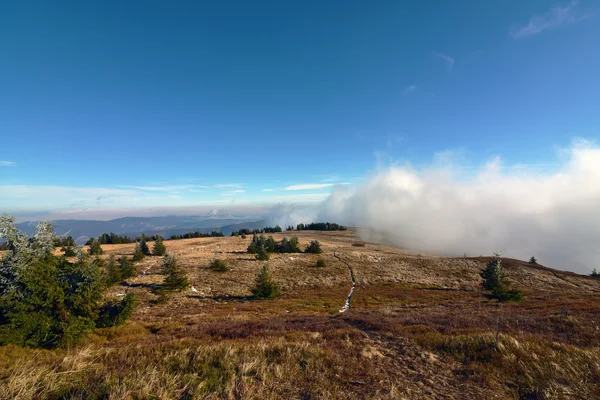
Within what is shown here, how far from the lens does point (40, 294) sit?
11.0 m

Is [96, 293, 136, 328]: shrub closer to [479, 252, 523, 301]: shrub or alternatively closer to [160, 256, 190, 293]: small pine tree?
[160, 256, 190, 293]: small pine tree

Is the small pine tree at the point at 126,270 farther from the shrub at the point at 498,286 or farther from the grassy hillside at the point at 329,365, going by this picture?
the shrub at the point at 498,286

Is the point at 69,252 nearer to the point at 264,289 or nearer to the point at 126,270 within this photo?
the point at 126,270

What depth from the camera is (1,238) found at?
36.6 ft

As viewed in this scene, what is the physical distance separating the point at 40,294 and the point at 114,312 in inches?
189

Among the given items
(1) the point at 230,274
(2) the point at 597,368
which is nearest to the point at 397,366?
(2) the point at 597,368

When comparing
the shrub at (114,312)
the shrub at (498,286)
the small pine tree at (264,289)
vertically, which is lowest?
the small pine tree at (264,289)

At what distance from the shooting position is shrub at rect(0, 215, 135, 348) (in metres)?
10.4

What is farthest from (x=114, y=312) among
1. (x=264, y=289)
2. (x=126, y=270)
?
(x=126, y=270)

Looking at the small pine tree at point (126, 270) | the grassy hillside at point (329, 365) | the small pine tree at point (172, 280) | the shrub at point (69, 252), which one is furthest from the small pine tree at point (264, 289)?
the small pine tree at point (126, 270)

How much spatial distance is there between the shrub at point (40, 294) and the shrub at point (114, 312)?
2.59m

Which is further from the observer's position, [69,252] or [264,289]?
[69,252]

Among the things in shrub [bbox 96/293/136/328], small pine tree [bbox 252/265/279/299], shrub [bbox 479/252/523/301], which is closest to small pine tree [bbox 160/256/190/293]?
small pine tree [bbox 252/265/279/299]

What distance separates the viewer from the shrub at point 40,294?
10.4m
